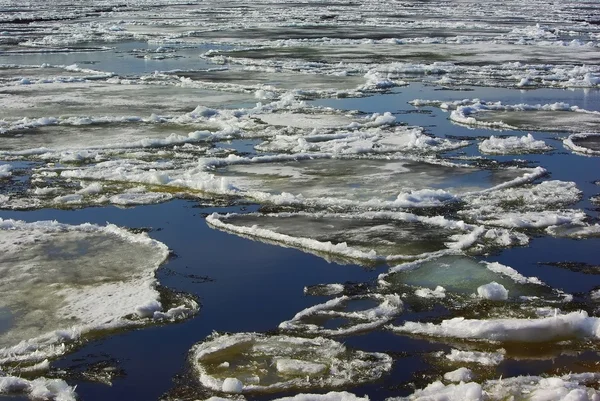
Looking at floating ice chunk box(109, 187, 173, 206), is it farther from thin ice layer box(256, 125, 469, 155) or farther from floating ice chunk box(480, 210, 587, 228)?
floating ice chunk box(480, 210, 587, 228)

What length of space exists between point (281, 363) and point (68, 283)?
219 cm

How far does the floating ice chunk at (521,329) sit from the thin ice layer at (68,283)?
183cm

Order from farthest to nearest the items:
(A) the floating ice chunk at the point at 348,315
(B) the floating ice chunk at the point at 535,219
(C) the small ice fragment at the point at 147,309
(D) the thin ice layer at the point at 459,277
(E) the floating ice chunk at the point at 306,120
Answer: (E) the floating ice chunk at the point at 306,120 → (B) the floating ice chunk at the point at 535,219 → (D) the thin ice layer at the point at 459,277 → (C) the small ice fragment at the point at 147,309 → (A) the floating ice chunk at the point at 348,315

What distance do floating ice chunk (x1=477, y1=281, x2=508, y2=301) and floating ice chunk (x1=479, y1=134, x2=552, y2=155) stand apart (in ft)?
17.0

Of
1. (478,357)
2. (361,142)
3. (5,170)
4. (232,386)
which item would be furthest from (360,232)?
(5,170)

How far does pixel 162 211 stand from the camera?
28.6ft

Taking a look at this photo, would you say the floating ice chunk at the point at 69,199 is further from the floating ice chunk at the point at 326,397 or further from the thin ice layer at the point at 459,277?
the floating ice chunk at the point at 326,397

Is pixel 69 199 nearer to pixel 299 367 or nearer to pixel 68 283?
pixel 68 283

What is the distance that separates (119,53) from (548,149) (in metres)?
17.0

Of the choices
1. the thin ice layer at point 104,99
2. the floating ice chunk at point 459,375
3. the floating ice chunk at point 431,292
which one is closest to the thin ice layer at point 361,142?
the thin ice layer at point 104,99

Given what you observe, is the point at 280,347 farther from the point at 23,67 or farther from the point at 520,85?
the point at 23,67

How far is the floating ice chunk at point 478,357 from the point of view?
5.20 meters

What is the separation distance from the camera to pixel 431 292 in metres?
6.25

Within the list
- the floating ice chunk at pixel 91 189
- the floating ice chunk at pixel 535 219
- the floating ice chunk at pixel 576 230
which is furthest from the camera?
the floating ice chunk at pixel 91 189
